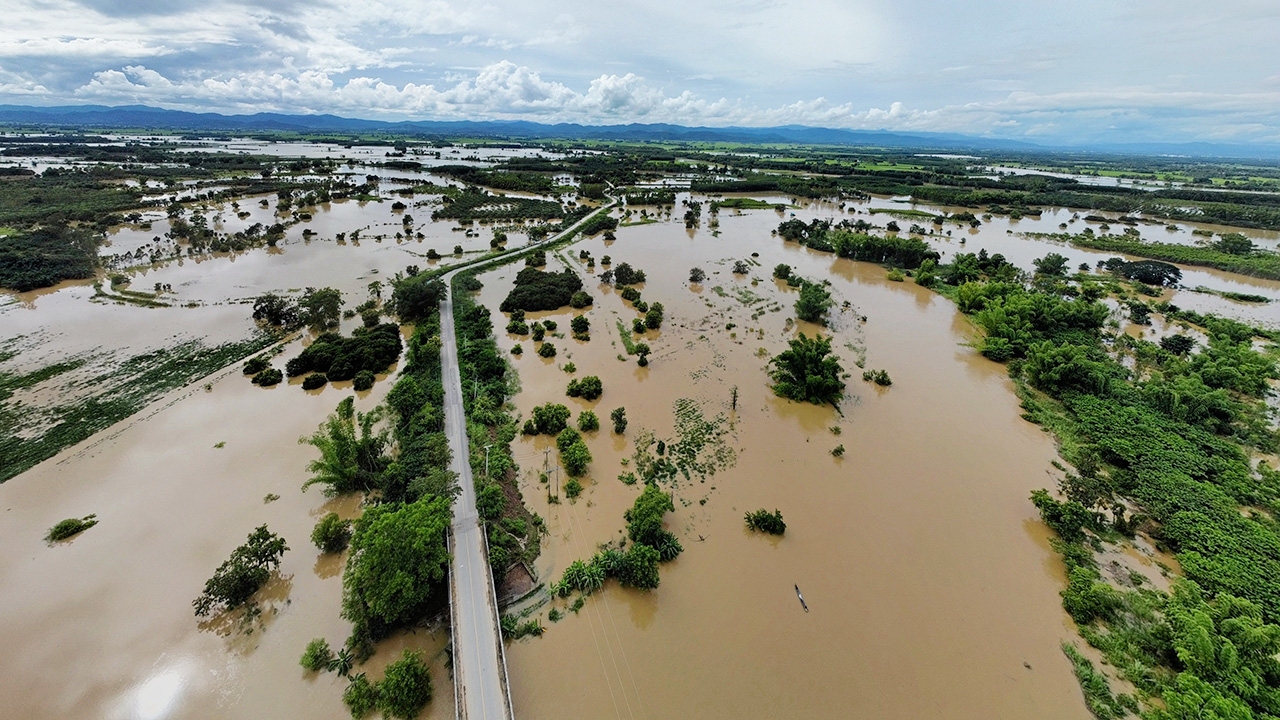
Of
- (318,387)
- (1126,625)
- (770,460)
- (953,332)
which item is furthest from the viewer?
(953,332)

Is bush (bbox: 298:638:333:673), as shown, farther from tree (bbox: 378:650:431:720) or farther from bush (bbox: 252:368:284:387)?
bush (bbox: 252:368:284:387)

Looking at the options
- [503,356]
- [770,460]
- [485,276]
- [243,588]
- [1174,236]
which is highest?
[1174,236]

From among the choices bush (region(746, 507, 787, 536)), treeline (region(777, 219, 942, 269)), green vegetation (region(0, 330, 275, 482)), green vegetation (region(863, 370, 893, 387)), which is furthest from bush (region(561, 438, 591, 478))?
treeline (region(777, 219, 942, 269))

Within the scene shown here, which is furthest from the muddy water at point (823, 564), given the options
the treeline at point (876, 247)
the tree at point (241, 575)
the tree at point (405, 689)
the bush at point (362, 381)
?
the treeline at point (876, 247)

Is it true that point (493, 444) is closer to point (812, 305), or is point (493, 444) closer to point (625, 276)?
point (625, 276)

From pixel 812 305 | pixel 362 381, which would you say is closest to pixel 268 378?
pixel 362 381

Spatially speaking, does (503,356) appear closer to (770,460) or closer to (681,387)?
(681,387)

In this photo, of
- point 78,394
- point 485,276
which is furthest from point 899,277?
point 78,394
